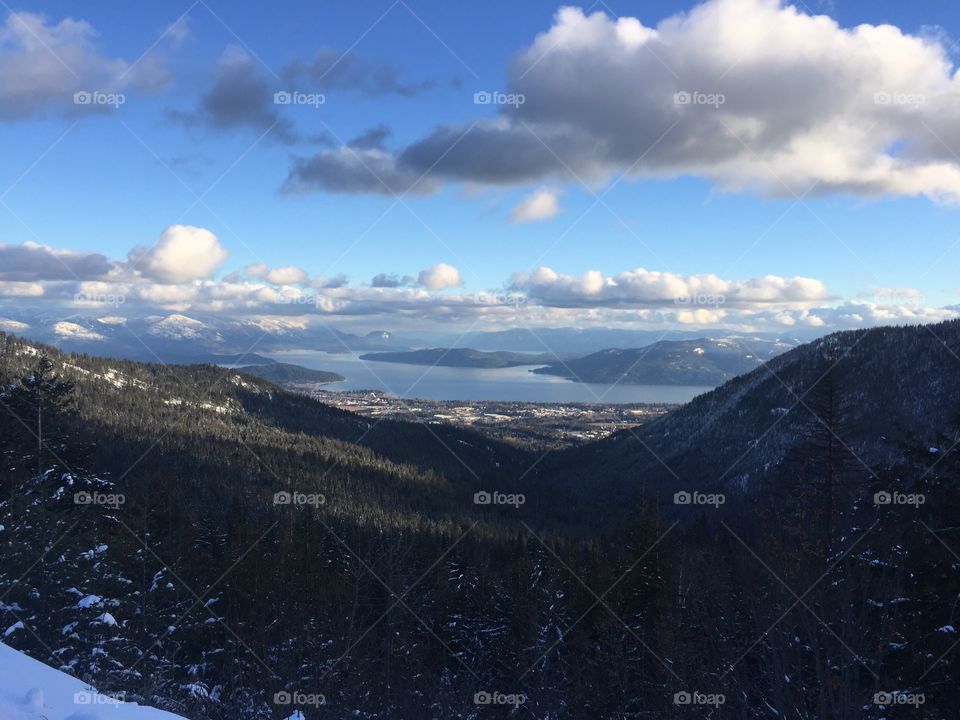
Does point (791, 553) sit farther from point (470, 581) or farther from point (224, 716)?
point (470, 581)

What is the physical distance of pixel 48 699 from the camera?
23.8ft

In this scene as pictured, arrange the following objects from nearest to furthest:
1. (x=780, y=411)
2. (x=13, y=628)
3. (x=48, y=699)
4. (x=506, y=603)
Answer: (x=48, y=699), (x=13, y=628), (x=506, y=603), (x=780, y=411)

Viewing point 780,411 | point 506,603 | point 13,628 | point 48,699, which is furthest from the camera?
point 780,411

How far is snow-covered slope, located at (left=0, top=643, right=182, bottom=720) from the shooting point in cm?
663

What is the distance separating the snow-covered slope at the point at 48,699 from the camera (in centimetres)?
663

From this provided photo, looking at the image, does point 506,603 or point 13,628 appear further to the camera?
point 506,603

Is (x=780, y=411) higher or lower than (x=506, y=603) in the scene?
higher

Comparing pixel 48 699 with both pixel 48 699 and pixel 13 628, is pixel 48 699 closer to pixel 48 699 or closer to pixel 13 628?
pixel 48 699

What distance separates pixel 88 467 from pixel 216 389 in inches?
6784

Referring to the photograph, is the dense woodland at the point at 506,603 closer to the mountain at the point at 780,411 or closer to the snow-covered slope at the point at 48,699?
the snow-covered slope at the point at 48,699

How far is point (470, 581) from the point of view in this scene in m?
38.1

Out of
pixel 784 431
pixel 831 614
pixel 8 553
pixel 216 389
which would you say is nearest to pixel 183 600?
pixel 8 553

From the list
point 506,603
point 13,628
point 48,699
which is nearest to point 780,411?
point 506,603

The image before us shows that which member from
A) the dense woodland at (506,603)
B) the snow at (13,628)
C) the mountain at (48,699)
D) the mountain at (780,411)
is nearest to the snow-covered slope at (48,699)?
the mountain at (48,699)
